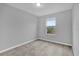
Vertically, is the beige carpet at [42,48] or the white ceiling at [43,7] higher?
the white ceiling at [43,7]

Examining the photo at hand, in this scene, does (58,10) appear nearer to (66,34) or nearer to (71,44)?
(66,34)

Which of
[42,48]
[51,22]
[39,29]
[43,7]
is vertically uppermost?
[43,7]

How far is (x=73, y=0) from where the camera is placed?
0.87m

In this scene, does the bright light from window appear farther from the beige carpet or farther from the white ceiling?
the beige carpet

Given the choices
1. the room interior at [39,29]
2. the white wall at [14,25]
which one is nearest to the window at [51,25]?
the room interior at [39,29]

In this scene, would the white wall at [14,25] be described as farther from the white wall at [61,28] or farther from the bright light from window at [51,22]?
the bright light from window at [51,22]

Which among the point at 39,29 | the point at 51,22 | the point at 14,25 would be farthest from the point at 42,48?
the point at 14,25

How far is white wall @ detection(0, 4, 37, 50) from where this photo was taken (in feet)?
3.53

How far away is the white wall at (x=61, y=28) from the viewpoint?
109cm

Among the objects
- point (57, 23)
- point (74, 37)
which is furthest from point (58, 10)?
point (74, 37)

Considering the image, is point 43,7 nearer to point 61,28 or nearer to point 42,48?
point 61,28

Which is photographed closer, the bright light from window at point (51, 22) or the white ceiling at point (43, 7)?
the white ceiling at point (43, 7)

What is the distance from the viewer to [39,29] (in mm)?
1195

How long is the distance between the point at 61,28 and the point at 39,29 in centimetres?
39
